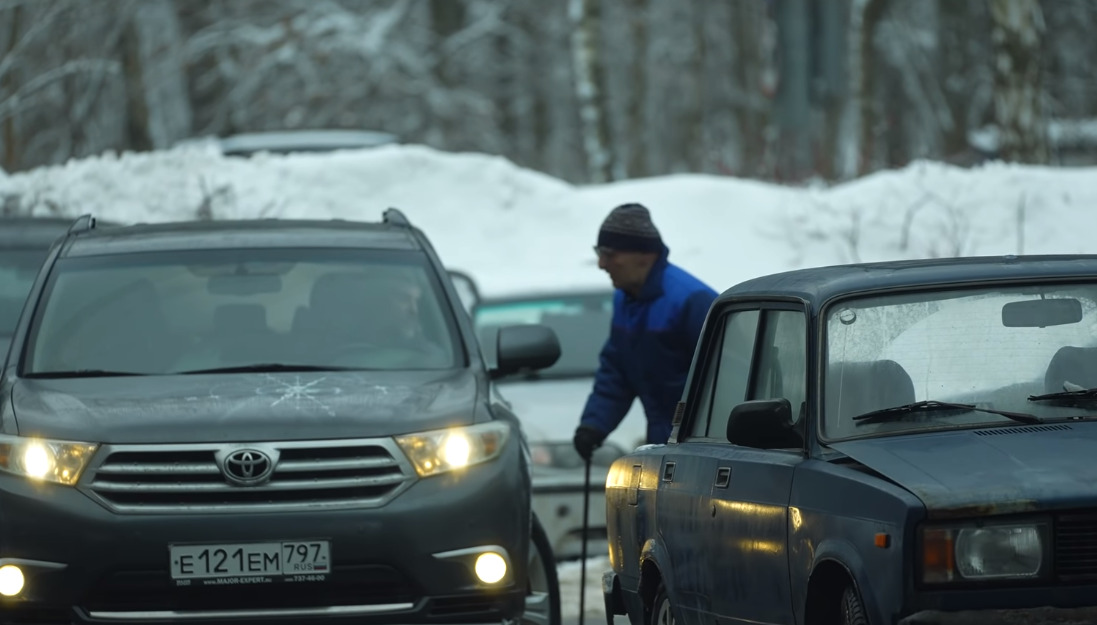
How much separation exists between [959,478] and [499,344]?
3.53 metres

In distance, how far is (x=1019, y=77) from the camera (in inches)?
973

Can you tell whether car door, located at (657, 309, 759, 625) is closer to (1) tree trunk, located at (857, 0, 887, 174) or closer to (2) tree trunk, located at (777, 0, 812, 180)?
(2) tree trunk, located at (777, 0, 812, 180)

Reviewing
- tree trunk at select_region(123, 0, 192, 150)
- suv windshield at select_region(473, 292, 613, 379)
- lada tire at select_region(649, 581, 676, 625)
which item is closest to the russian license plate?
lada tire at select_region(649, 581, 676, 625)

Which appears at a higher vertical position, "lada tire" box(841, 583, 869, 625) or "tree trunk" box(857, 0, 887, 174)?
"tree trunk" box(857, 0, 887, 174)

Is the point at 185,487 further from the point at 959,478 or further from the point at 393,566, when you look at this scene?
the point at 959,478

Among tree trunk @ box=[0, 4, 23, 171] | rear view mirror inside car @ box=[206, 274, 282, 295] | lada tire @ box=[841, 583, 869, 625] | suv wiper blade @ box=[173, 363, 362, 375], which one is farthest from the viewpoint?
tree trunk @ box=[0, 4, 23, 171]

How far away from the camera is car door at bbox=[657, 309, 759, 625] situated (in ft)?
20.5

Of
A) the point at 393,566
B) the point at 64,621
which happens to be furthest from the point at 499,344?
the point at 64,621

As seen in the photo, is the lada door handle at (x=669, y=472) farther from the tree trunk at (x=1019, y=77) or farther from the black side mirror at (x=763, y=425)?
the tree trunk at (x=1019, y=77)

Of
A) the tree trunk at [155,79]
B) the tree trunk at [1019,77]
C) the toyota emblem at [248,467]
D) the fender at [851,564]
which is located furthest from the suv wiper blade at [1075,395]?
the tree trunk at [155,79]

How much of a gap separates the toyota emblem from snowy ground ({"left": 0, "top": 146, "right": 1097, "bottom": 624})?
12.6m

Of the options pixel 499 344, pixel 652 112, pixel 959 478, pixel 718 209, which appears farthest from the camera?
pixel 652 112

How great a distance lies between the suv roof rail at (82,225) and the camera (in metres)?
8.78

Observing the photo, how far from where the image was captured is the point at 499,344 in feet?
27.0
